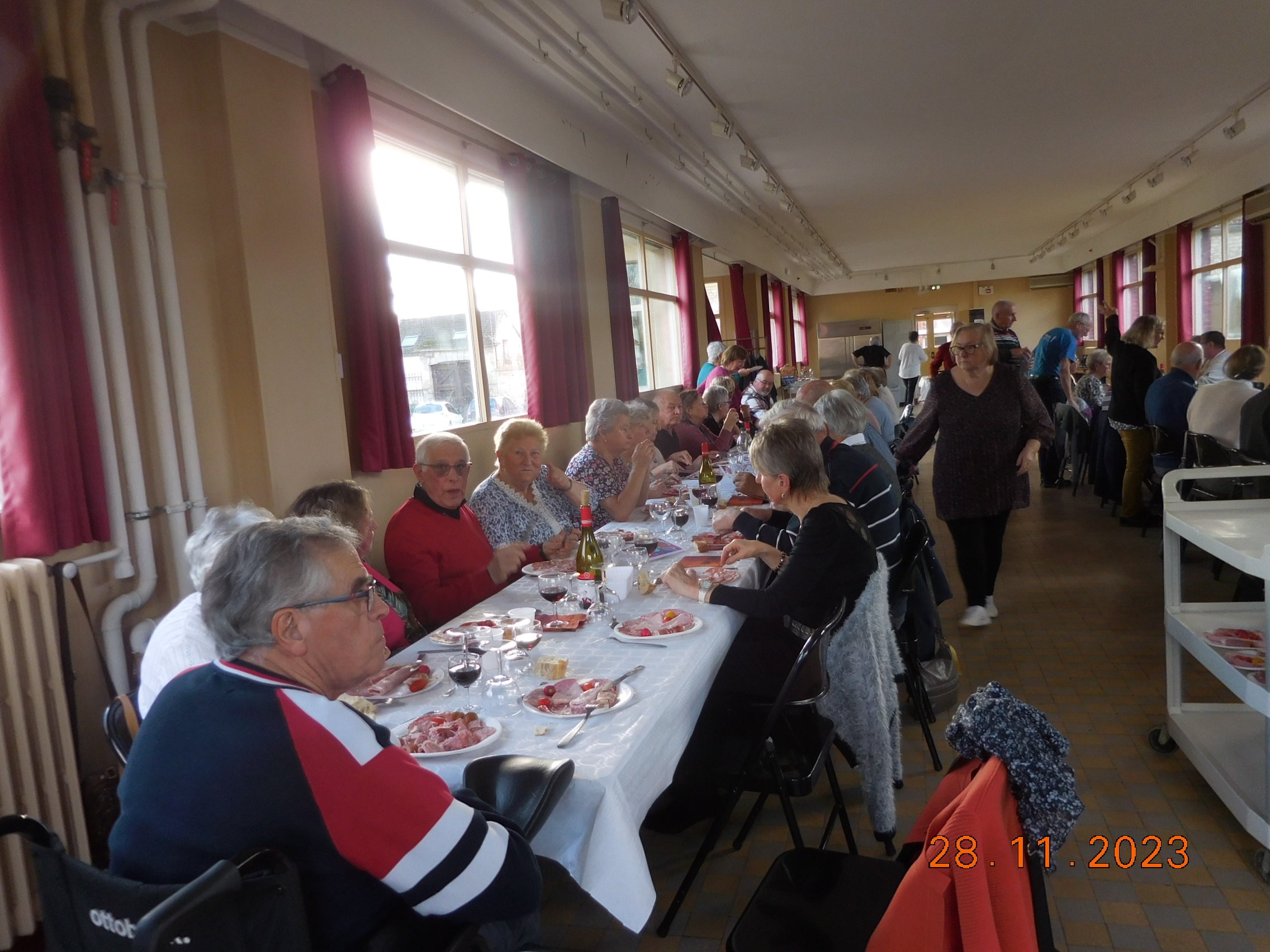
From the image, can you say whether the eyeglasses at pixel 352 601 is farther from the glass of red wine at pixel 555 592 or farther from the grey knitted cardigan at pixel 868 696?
the grey knitted cardigan at pixel 868 696

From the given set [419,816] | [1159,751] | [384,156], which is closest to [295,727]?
[419,816]

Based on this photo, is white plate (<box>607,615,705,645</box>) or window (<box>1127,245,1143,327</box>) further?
window (<box>1127,245,1143,327</box>)

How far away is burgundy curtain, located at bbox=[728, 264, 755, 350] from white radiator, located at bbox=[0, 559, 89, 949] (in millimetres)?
10444

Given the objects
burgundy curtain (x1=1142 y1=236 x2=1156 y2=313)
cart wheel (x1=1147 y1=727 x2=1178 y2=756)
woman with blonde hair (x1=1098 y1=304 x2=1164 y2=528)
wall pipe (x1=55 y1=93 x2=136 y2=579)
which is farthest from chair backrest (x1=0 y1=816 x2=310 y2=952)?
burgundy curtain (x1=1142 y1=236 x2=1156 y2=313)

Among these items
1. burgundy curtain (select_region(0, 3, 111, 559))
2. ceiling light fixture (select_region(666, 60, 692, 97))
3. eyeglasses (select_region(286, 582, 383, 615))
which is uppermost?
ceiling light fixture (select_region(666, 60, 692, 97))

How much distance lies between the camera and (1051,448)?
8547 mm

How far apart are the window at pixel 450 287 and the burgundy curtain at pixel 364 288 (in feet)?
0.56

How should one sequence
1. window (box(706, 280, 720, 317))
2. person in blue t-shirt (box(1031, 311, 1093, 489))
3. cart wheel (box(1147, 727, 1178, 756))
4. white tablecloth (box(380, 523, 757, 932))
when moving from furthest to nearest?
1. window (box(706, 280, 720, 317))
2. person in blue t-shirt (box(1031, 311, 1093, 489))
3. cart wheel (box(1147, 727, 1178, 756))
4. white tablecloth (box(380, 523, 757, 932))

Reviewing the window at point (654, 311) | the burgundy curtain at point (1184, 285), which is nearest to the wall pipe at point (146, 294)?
the window at point (654, 311)

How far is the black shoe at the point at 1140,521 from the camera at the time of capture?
6422 millimetres

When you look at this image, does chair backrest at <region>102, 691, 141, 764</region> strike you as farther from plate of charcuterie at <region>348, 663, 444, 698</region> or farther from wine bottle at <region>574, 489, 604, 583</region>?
wine bottle at <region>574, 489, 604, 583</region>

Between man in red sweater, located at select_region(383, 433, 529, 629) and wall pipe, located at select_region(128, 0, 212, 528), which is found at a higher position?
wall pipe, located at select_region(128, 0, 212, 528)

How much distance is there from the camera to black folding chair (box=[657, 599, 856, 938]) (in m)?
2.09

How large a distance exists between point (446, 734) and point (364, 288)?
2601mm
